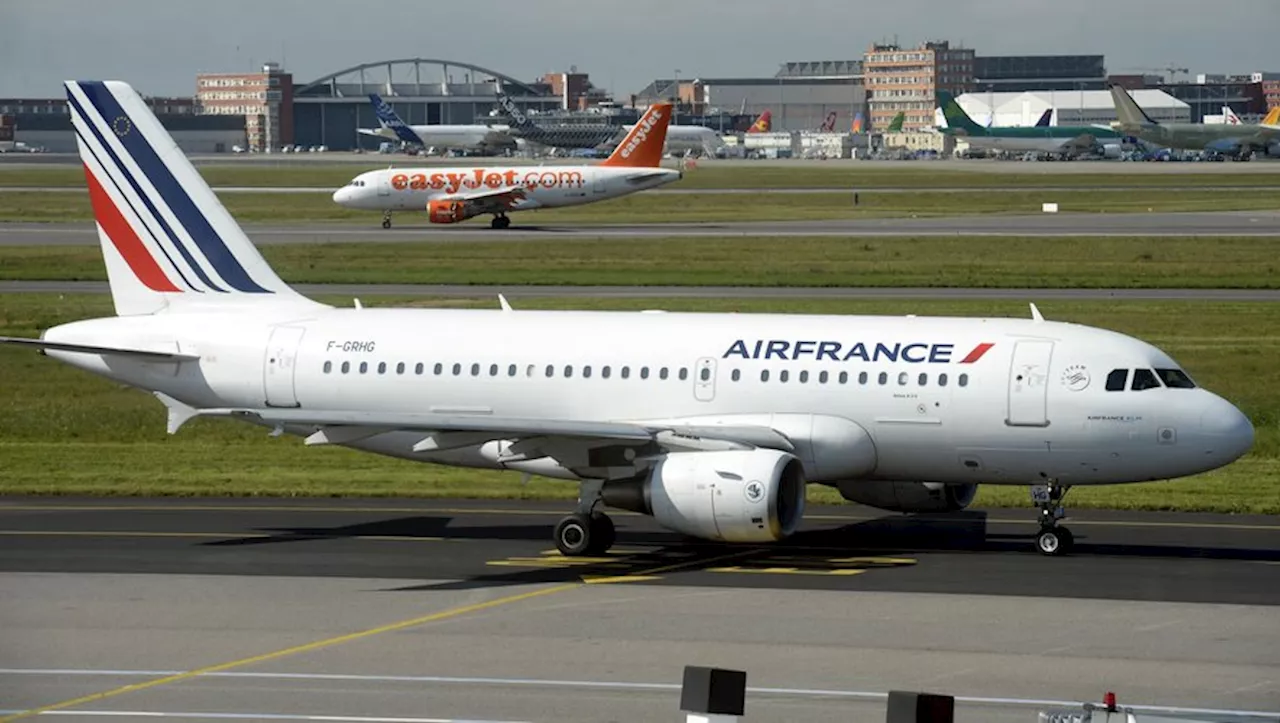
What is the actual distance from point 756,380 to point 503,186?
281ft

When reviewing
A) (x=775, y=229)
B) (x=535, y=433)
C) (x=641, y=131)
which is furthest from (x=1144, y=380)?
(x=641, y=131)

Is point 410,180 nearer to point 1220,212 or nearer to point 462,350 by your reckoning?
point 1220,212

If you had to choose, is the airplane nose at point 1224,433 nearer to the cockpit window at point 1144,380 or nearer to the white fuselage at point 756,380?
the white fuselage at point 756,380

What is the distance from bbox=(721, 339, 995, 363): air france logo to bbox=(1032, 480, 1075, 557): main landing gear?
7.90ft

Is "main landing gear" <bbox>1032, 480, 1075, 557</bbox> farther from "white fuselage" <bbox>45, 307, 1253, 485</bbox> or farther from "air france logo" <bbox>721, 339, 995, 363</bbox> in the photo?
"air france logo" <bbox>721, 339, 995, 363</bbox>

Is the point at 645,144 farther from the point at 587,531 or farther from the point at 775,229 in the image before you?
the point at 587,531

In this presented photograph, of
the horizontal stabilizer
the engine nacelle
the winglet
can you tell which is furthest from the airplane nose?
the horizontal stabilizer

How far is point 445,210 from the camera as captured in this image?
11531 cm

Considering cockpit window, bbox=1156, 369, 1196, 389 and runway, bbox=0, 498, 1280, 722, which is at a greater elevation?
cockpit window, bbox=1156, 369, 1196, 389

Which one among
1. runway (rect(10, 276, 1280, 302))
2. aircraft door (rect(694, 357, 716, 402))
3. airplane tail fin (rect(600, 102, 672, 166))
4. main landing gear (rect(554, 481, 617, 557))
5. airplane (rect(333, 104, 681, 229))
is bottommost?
main landing gear (rect(554, 481, 617, 557))

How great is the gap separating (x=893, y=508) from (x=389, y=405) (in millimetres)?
8840

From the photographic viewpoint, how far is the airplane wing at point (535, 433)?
101ft

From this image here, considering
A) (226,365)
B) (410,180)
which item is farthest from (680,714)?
(410,180)

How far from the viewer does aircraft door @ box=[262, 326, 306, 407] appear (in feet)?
115
